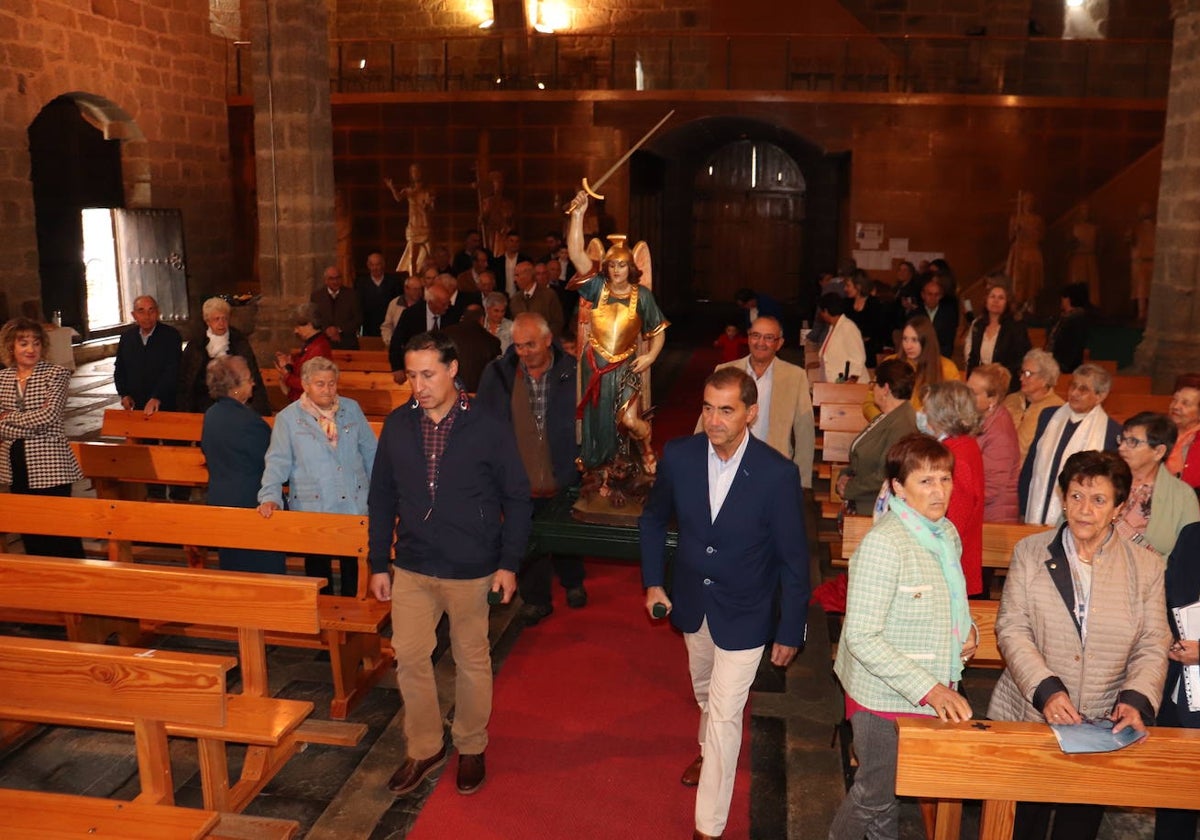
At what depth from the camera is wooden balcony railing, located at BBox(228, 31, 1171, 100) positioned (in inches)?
739

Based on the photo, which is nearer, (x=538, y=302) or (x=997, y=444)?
(x=997, y=444)

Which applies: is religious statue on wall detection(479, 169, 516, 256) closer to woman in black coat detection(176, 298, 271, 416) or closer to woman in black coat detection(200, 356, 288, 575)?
woman in black coat detection(176, 298, 271, 416)

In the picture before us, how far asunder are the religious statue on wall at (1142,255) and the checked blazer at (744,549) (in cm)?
1293

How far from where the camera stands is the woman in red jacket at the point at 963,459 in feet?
13.2

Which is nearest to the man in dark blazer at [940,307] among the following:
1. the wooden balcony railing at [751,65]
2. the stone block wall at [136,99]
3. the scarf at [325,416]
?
the scarf at [325,416]

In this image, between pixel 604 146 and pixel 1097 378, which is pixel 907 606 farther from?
pixel 604 146

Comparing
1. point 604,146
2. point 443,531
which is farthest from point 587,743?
point 604,146

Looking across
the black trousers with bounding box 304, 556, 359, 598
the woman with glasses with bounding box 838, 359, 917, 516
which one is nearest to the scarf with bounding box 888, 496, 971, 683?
the woman with glasses with bounding box 838, 359, 917, 516

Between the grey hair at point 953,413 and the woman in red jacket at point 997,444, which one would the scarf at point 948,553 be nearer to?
the grey hair at point 953,413

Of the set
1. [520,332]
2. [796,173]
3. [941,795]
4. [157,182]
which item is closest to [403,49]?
[157,182]

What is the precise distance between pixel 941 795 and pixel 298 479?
337cm

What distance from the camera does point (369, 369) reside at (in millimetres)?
9781

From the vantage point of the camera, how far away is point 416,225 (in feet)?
56.8

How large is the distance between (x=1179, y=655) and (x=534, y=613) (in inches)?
139
